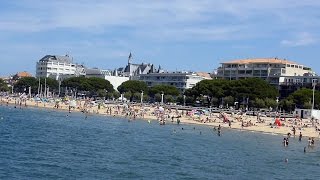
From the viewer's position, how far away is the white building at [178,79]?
489 ft

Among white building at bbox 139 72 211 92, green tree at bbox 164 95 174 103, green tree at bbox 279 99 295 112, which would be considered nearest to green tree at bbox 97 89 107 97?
white building at bbox 139 72 211 92

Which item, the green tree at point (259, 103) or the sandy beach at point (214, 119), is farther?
the green tree at point (259, 103)

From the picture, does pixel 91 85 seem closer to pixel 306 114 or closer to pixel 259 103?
pixel 259 103

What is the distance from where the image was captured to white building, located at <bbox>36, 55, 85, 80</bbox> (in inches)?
7520

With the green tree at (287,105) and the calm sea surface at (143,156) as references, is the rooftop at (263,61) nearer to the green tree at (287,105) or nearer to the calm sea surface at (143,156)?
the green tree at (287,105)

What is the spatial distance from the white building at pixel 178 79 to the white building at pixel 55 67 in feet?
134

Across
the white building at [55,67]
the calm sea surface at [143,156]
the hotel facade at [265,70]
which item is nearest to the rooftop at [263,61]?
the hotel facade at [265,70]

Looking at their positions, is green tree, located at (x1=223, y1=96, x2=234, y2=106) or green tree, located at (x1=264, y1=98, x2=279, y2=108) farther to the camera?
green tree, located at (x1=223, y1=96, x2=234, y2=106)

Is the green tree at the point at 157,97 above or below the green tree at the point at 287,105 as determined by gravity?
above

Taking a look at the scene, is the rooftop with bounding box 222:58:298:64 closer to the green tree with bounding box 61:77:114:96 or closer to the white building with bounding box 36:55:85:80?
the green tree with bounding box 61:77:114:96

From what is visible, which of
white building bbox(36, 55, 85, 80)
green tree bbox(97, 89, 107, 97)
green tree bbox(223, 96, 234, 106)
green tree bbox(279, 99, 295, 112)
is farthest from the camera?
white building bbox(36, 55, 85, 80)

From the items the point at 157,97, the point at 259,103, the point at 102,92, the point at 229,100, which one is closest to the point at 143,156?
the point at 259,103

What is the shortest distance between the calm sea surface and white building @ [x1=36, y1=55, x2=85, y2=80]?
137341mm

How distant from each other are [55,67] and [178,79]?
5844cm
